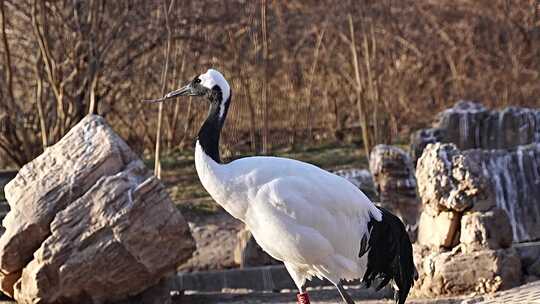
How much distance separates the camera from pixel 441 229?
9.49 m

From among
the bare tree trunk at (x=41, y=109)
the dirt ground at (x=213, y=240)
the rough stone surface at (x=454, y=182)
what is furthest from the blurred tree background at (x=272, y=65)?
the rough stone surface at (x=454, y=182)

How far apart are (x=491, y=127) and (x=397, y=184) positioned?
10.5 feet

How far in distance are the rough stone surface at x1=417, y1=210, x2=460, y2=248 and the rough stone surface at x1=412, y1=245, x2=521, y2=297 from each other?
0.38ft

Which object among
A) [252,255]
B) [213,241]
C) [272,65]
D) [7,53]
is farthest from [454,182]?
[272,65]

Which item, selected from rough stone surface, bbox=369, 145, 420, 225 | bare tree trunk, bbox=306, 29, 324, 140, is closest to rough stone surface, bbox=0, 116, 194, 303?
rough stone surface, bbox=369, 145, 420, 225

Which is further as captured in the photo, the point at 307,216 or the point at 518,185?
the point at 518,185

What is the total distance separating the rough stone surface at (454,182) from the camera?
930 centimetres

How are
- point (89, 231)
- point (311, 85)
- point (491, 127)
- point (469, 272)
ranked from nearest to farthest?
point (89, 231)
point (469, 272)
point (491, 127)
point (311, 85)

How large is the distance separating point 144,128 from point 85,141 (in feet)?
29.6

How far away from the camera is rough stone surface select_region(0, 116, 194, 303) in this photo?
29.5 feet

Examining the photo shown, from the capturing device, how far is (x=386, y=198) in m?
11.3

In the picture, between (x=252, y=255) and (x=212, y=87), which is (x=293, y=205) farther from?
(x=252, y=255)

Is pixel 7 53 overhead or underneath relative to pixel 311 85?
overhead

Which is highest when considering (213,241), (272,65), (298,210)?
(272,65)
